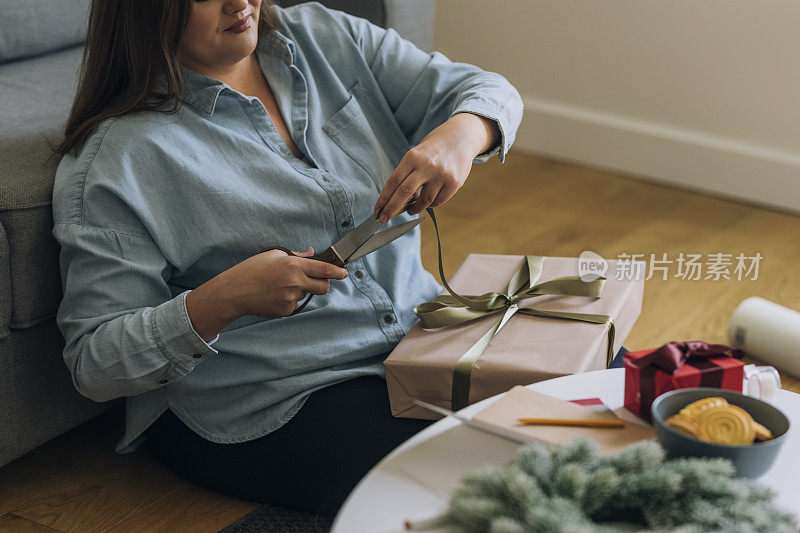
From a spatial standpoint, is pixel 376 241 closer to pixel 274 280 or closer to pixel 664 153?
pixel 274 280

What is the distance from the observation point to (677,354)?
77 centimetres

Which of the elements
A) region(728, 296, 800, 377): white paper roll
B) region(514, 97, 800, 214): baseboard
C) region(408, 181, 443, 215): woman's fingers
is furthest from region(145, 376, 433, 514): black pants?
region(514, 97, 800, 214): baseboard

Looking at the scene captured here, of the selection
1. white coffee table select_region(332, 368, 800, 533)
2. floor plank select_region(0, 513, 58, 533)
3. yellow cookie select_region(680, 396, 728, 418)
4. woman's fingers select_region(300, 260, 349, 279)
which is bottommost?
floor plank select_region(0, 513, 58, 533)

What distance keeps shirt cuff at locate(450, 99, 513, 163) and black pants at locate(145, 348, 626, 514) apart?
32 cm

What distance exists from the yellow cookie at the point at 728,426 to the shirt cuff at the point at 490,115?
532mm

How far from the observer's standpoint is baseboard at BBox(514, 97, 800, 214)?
7.33 feet

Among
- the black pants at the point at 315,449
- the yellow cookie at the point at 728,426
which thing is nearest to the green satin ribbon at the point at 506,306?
the black pants at the point at 315,449

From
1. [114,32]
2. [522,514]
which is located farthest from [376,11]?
[522,514]

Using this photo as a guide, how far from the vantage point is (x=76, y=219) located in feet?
3.34

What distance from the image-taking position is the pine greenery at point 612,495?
579 mm

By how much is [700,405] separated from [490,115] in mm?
544

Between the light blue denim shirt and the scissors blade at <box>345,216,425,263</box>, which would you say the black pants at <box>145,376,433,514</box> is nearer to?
the light blue denim shirt

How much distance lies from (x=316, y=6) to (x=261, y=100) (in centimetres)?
21

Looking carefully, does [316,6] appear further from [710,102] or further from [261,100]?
[710,102]
